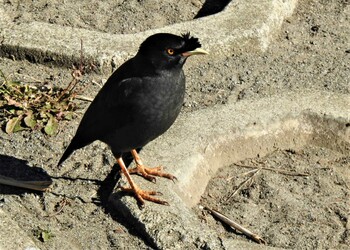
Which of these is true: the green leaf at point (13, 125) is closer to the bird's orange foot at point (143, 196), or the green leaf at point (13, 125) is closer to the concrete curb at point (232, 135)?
the concrete curb at point (232, 135)

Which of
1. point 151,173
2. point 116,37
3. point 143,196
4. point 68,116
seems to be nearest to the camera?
point 143,196

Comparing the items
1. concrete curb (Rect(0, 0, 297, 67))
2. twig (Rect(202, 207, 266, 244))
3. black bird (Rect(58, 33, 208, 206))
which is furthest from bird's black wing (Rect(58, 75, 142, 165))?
concrete curb (Rect(0, 0, 297, 67))

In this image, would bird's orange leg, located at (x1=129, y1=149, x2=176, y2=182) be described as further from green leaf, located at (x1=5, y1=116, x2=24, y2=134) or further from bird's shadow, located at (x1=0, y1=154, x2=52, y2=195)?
green leaf, located at (x1=5, y1=116, x2=24, y2=134)

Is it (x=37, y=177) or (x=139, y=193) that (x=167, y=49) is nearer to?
(x=139, y=193)

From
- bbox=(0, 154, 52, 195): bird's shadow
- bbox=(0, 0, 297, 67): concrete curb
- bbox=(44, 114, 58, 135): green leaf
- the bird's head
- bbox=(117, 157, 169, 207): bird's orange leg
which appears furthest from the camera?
bbox=(0, 0, 297, 67): concrete curb

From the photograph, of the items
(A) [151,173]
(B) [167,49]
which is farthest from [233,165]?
(B) [167,49]

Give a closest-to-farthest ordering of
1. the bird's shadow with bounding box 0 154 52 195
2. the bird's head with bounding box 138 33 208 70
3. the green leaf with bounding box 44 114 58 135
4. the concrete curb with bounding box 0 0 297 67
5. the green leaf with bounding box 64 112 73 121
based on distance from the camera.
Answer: the bird's head with bounding box 138 33 208 70
the bird's shadow with bounding box 0 154 52 195
the green leaf with bounding box 44 114 58 135
the green leaf with bounding box 64 112 73 121
the concrete curb with bounding box 0 0 297 67
